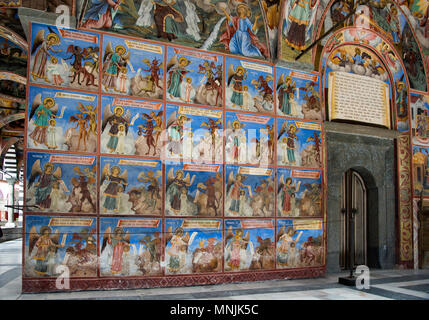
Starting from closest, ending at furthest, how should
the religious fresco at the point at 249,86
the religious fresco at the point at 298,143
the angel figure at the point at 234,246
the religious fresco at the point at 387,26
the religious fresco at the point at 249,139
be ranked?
the angel figure at the point at 234,246, the religious fresco at the point at 249,139, the religious fresco at the point at 249,86, the religious fresco at the point at 298,143, the religious fresco at the point at 387,26

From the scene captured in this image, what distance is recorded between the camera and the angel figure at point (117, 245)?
7.68 m

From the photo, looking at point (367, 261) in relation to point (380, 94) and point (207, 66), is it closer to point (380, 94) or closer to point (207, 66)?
point (380, 94)

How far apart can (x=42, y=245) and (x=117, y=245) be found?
1414mm

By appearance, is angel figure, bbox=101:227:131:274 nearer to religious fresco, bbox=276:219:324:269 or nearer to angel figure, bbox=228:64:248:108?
religious fresco, bbox=276:219:324:269

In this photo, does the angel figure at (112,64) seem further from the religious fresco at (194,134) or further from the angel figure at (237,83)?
the angel figure at (237,83)

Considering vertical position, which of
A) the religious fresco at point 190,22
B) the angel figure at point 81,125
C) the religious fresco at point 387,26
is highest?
the religious fresco at point 387,26

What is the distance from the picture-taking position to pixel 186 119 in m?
8.62

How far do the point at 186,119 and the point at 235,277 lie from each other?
12.6 ft

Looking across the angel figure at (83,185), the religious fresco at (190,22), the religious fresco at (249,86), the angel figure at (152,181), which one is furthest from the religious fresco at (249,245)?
the religious fresco at (190,22)

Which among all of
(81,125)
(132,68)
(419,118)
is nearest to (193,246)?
(81,125)

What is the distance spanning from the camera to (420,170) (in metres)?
11.8

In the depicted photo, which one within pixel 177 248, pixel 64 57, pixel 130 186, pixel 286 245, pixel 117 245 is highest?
pixel 64 57

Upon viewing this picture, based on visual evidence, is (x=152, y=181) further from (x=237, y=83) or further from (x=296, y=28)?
(x=296, y=28)
